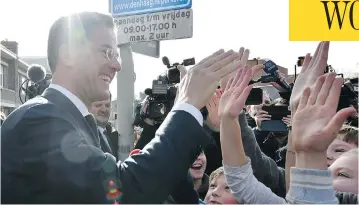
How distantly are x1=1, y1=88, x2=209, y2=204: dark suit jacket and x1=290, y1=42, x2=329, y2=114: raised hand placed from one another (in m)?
0.32

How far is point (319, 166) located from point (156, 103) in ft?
10.0

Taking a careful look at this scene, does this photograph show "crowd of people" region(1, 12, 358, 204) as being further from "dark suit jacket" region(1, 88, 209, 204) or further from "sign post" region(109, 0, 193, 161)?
"sign post" region(109, 0, 193, 161)

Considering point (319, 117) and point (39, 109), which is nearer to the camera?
point (319, 117)

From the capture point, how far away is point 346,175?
1.64 metres

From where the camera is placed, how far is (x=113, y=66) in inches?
64.4

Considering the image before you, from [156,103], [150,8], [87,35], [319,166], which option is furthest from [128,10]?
[319,166]

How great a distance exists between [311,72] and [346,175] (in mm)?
480

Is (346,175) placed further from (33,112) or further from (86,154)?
(33,112)

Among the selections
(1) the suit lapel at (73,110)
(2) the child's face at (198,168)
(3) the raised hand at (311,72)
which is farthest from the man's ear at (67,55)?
(2) the child's face at (198,168)

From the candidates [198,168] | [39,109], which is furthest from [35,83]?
[39,109]

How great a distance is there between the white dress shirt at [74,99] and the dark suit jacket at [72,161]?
143 millimetres

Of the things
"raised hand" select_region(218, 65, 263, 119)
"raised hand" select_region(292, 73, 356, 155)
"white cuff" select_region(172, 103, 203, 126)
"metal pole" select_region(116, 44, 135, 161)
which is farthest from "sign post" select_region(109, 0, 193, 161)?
"raised hand" select_region(292, 73, 356, 155)

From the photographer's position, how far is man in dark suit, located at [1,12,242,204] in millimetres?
1278

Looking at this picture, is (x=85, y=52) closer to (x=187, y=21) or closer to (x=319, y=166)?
(x=319, y=166)
